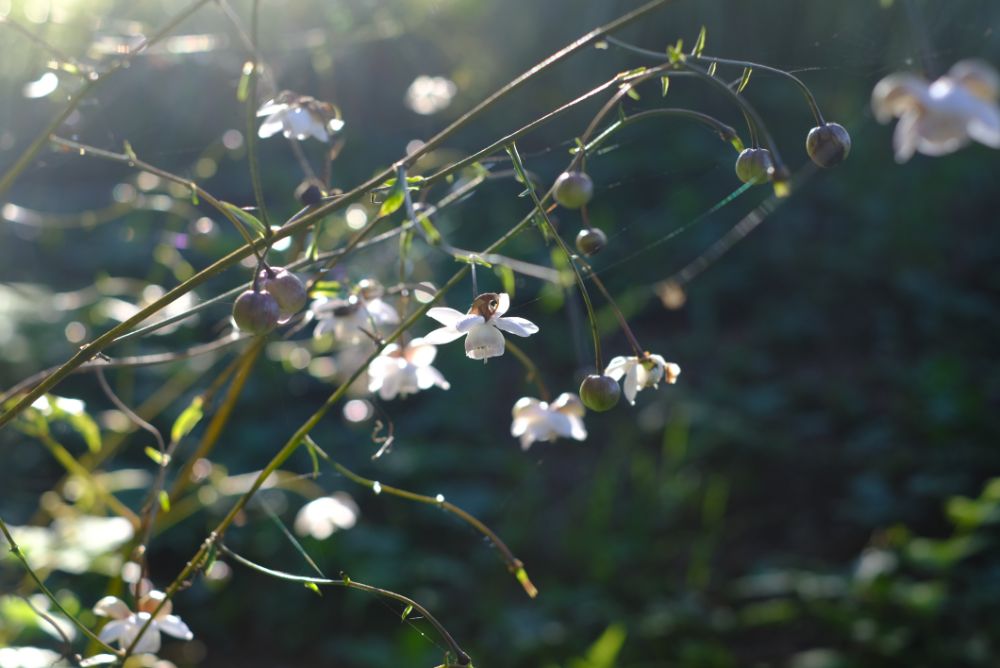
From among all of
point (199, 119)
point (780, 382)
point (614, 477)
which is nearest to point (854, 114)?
point (780, 382)

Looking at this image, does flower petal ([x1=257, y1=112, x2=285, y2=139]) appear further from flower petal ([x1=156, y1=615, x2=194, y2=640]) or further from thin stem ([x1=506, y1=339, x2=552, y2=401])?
flower petal ([x1=156, y1=615, x2=194, y2=640])

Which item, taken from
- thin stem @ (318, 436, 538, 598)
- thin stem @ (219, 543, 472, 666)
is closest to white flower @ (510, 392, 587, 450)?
thin stem @ (318, 436, 538, 598)

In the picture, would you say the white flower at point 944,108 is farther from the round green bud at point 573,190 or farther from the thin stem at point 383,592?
the thin stem at point 383,592

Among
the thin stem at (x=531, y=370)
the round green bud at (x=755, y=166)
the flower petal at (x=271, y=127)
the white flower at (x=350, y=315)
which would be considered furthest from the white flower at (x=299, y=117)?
the round green bud at (x=755, y=166)

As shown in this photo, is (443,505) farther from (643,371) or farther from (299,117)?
(299,117)

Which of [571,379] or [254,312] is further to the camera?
[571,379]

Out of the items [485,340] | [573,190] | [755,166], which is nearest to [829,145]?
[755,166]
